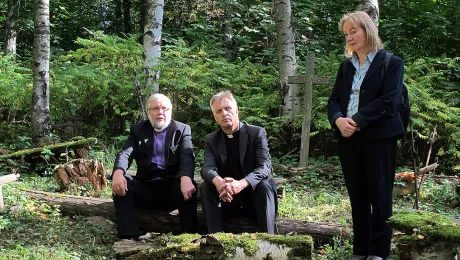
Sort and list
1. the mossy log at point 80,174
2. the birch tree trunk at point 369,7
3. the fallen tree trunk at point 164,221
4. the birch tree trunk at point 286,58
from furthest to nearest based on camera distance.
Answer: the birch tree trunk at point 286,58, the birch tree trunk at point 369,7, the mossy log at point 80,174, the fallen tree trunk at point 164,221

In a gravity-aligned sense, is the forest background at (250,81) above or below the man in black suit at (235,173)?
above

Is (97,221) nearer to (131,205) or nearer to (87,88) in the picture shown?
(131,205)

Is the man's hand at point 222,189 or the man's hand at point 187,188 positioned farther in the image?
the man's hand at point 187,188

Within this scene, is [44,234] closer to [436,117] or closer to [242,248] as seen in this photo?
[242,248]

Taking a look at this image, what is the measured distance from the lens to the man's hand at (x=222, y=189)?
14.3 feet

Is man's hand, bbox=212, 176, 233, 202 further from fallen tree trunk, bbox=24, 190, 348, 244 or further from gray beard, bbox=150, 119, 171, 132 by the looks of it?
gray beard, bbox=150, 119, 171, 132

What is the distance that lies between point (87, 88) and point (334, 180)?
6.24 m

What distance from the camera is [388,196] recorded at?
3.83 m

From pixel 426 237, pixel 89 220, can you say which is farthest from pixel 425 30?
pixel 89 220

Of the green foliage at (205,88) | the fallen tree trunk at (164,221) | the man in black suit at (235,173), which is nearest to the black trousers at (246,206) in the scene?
the man in black suit at (235,173)

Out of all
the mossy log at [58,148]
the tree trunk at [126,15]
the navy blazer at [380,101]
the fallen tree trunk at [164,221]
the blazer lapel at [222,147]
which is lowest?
the fallen tree trunk at [164,221]

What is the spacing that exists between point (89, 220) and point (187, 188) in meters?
1.34

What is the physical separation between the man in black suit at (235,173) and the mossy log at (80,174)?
8.10ft

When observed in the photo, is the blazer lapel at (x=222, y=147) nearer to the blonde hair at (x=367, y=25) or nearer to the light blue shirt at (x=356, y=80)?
the light blue shirt at (x=356, y=80)
